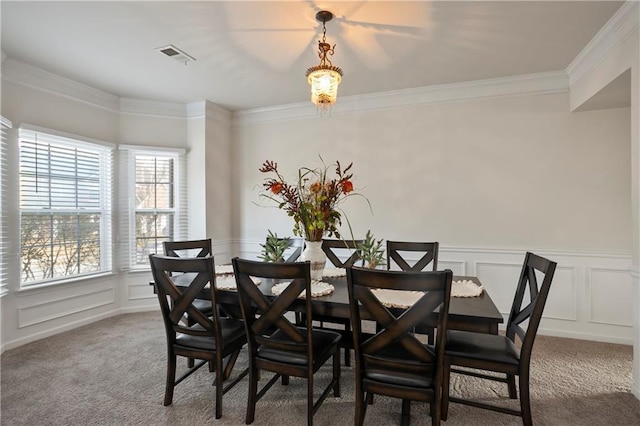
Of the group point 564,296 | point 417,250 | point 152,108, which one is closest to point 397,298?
point 417,250

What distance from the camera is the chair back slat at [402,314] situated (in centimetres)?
158

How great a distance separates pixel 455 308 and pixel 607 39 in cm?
263

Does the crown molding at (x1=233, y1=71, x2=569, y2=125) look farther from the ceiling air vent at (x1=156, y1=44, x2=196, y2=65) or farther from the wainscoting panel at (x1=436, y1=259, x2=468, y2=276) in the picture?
the wainscoting panel at (x1=436, y1=259, x2=468, y2=276)

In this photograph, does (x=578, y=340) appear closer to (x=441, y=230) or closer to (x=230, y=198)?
(x=441, y=230)

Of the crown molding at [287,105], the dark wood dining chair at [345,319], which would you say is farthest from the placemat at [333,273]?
the crown molding at [287,105]

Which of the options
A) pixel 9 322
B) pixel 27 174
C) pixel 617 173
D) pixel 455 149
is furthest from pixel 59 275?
pixel 617 173

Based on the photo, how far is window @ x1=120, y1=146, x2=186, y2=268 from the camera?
4.32 m

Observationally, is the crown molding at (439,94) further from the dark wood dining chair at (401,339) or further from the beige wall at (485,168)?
the dark wood dining chair at (401,339)

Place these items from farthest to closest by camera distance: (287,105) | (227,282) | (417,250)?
(287,105) → (417,250) → (227,282)

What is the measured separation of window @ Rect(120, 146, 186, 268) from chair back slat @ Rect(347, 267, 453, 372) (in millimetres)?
3525

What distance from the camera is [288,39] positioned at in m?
2.82

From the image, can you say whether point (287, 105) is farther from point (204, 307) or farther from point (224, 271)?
point (204, 307)

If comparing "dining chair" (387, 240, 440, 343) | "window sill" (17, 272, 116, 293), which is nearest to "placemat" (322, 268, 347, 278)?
"dining chair" (387, 240, 440, 343)

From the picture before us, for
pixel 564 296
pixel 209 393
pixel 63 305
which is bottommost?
pixel 209 393
